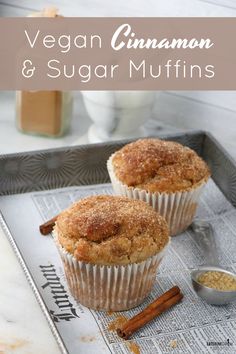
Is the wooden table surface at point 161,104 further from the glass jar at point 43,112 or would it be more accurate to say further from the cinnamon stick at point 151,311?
the cinnamon stick at point 151,311

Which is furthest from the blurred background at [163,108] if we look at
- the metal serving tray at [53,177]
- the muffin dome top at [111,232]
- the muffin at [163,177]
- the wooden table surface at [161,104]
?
the muffin dome top at [111,232]

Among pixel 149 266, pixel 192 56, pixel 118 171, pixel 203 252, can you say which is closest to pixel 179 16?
pixel 192 56

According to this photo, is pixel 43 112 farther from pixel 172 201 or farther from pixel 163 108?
pixel 172 201

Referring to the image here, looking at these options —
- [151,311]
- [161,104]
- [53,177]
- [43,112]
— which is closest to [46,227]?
[53,177]

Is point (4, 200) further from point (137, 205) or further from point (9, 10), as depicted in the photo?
point (9, 10)

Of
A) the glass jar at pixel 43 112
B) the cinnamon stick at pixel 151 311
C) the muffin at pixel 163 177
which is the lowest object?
the glass jar at pixel 43 112

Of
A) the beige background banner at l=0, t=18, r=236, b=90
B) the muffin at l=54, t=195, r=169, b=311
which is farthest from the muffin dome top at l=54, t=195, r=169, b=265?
the beige background banner at l=0, t=18, r=236, b=90
